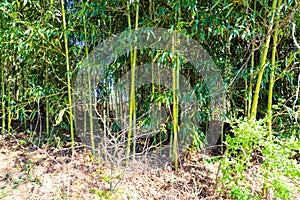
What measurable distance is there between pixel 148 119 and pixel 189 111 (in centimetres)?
43

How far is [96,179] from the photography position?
214cm

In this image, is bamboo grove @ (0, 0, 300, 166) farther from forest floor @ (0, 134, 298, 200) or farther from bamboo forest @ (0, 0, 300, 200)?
forest floor @ (0, 134, 298, 200)

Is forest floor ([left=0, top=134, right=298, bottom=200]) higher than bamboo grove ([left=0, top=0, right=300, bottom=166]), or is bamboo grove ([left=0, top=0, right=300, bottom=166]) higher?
bamboo grove ([left=0, top=0, right=300, bottom=166])

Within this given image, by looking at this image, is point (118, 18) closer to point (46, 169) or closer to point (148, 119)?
point (148, 119)

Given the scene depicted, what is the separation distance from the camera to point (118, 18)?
2.45 meters

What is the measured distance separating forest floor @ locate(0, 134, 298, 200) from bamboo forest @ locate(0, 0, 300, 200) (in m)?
0.01

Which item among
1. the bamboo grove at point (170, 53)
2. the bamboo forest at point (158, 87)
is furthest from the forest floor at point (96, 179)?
the bamboo grove at point (170, 53)

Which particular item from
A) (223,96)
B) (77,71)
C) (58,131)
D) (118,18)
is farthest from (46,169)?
(223,96)

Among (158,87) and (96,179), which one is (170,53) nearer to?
(158,87)

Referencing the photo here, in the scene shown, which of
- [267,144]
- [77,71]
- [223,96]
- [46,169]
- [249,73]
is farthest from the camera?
[77,71]

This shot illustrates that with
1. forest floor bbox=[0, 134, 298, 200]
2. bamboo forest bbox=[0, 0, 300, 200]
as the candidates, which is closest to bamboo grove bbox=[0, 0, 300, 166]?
bamboo forest bbox=[0, 0, 300, 200]

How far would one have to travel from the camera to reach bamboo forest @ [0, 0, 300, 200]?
6.38ft

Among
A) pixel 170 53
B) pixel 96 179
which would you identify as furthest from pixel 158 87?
pixel 96 179

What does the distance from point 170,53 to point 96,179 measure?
1362 millimetres
